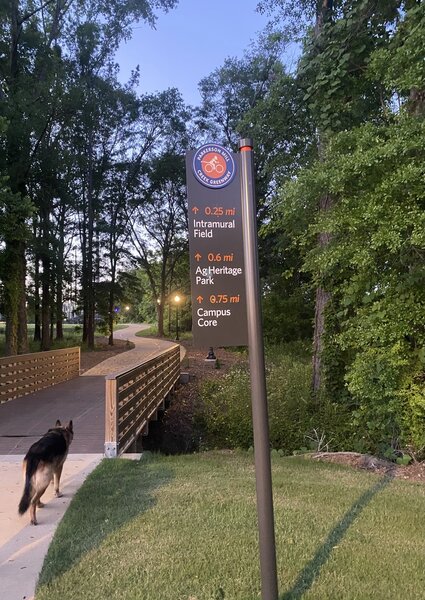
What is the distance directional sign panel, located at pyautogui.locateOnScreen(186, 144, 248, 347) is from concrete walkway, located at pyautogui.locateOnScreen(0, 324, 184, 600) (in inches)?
81.9

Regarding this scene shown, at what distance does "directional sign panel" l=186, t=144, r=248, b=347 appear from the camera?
→ 289cm

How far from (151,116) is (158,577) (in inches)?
1399

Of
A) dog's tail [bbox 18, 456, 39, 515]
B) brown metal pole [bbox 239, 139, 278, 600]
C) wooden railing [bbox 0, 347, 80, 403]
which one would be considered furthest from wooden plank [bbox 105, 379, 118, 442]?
wooden railing [bbox 0, 347, 80, 403]

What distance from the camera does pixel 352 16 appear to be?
755cm

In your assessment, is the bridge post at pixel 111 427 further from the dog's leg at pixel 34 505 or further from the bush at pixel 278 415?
the bush at pixel 278 415

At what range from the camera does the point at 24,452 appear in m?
7.02

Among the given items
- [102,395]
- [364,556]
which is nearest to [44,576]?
[364,556]

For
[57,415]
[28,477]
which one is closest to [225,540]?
[28,477]

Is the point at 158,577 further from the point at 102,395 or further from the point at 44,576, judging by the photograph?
the point at 102,395

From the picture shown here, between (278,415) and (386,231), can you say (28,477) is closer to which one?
(386,231)

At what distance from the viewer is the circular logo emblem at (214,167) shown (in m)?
2.91

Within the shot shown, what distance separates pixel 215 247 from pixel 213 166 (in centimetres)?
49

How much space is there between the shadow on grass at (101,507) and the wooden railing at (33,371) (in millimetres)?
6287

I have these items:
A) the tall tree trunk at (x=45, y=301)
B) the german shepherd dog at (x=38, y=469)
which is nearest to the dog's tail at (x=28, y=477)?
the german shepherd dog at (x=38, y=469)
